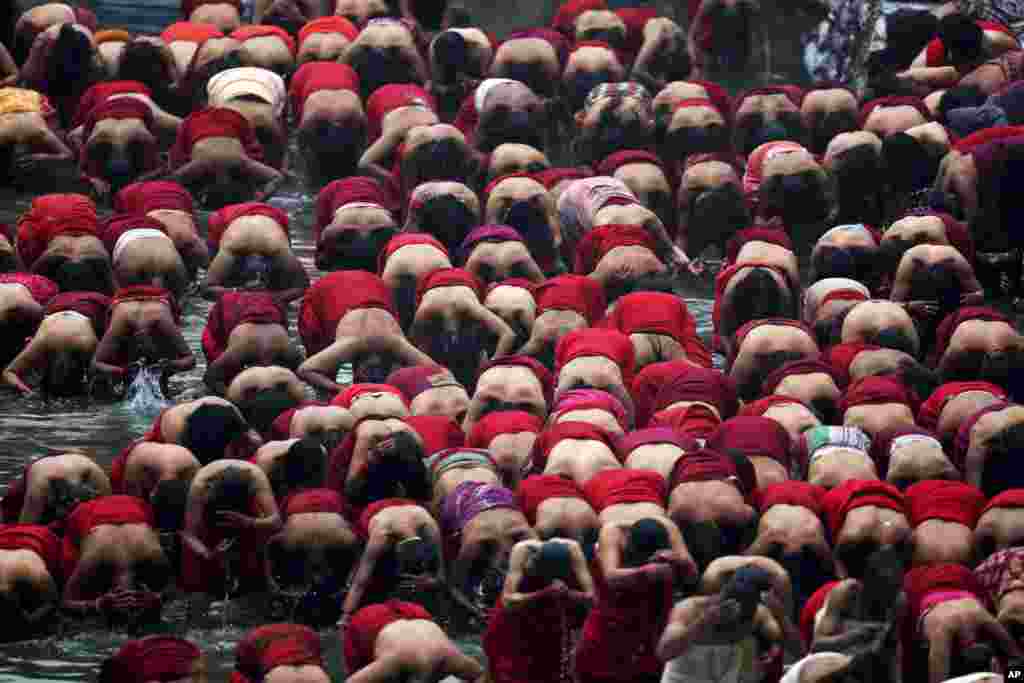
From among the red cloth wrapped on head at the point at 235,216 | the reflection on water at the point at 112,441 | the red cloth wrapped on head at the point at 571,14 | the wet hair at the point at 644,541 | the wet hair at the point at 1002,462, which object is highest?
the red cloth wrapped on head at the point at 571,14

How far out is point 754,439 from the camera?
13.6 metres

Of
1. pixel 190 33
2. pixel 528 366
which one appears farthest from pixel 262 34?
pixel 528 366

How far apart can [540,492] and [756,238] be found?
412cm

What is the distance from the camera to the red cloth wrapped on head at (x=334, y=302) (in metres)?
15.6

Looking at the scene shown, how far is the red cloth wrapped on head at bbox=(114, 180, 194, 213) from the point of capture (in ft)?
55.8

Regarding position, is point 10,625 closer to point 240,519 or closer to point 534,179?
point 240,519

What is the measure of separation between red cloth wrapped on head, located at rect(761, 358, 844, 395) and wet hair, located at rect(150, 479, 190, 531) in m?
3.28

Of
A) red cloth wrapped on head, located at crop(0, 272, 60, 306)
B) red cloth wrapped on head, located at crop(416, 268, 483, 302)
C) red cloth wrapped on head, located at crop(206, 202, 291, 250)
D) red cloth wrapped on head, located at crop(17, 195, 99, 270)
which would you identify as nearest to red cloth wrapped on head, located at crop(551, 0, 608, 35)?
red cloth wrapped on head, located at crop(206, 202, 291, 250)

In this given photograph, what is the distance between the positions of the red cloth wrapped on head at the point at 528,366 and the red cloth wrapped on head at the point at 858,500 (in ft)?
7.02

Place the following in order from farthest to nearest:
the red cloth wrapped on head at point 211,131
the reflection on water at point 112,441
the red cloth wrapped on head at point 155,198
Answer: the red cloth wrapped on head at point 211,131
the red cloth wrapped on head at point 155,198
the reflection on water at point 112,441

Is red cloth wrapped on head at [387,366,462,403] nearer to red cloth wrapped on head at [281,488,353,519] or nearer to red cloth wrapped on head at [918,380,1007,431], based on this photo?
red cloth wrapped on head at [281,488,353,519]

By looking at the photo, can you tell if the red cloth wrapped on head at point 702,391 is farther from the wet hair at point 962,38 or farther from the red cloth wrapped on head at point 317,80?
the wet hair at point 962,38

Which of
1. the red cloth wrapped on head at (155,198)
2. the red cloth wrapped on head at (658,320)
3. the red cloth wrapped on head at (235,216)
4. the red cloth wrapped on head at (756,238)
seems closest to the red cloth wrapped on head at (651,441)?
the red cloth wrapped on head at (658,320)

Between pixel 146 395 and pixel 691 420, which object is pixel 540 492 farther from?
pixel 146 395
